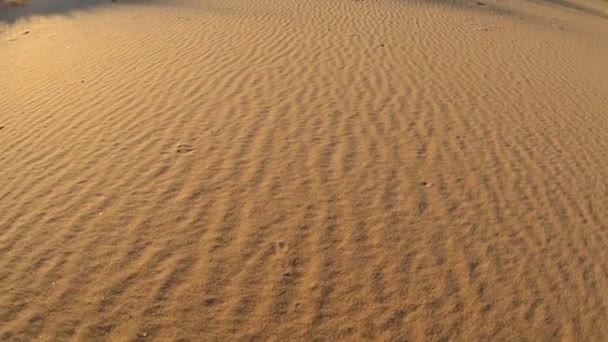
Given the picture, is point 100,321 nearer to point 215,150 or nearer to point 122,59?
point 215,150

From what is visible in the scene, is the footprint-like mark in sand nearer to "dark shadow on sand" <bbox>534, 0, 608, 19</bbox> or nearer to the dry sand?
the dry sand

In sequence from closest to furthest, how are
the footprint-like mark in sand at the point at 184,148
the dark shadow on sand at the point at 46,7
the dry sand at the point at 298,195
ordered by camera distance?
the dry sand at the point at 298,195
the footprint-like mark in sand at the point at 184,148
the dark shadow on sand at the point at 46,7

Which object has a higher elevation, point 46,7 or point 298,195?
point 298,195

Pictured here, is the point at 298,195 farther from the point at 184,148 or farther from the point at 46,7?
the point at 46,7

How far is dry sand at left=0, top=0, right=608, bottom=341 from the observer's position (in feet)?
11.9

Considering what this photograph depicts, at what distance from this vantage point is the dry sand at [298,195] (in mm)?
3615

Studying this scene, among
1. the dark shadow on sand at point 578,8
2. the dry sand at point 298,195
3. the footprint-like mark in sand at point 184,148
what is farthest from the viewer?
the dark shadow on sand at point 578,8

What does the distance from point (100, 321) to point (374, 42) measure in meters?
7.49

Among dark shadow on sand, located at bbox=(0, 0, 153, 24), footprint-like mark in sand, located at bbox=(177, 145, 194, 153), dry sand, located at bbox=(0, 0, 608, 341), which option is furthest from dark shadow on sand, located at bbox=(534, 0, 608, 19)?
footprint-like mark in sand, located at bbox=(177, 145, 194, 153)

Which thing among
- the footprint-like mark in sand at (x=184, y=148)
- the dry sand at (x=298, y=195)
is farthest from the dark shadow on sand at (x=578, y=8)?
the footprint-like mark in sand at (x=184, y=148)

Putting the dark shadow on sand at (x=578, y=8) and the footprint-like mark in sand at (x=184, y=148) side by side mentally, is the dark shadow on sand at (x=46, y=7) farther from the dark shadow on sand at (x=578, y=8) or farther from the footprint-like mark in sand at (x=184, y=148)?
the dark shadow on sand at (x=578, y=8)

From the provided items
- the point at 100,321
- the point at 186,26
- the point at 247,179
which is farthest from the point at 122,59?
the point at 100,321

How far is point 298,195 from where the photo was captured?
4.80 m

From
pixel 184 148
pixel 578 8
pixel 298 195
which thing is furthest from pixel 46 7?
pixel 578 8
